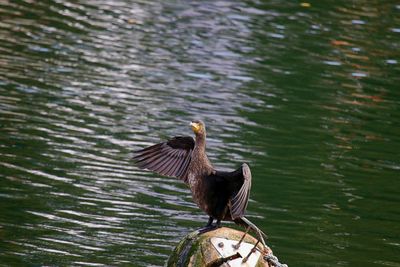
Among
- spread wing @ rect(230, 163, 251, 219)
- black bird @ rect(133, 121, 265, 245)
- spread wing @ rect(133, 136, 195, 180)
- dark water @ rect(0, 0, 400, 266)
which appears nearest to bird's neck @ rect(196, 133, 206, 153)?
black bird @ rect(133, 121, 265, 245)

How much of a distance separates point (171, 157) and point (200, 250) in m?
1.14

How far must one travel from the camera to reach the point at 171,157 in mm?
9477

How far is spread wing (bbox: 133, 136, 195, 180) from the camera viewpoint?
9406 mm

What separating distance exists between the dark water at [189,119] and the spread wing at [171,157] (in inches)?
67.2

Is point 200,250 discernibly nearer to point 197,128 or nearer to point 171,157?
point 197,128

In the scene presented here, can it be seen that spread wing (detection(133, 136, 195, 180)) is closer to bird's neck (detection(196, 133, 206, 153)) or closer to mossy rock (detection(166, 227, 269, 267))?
bird's neck (detection(196, 133, 206, 153))

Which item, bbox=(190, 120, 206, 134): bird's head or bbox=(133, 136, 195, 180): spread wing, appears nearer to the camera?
bbox=(190, 120, 206, 134): bird's head

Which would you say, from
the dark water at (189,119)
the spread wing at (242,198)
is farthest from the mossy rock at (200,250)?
the dark water at (189,119)

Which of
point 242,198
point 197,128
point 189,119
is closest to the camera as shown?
point 242,198

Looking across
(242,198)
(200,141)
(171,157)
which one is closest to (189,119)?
(171,157)

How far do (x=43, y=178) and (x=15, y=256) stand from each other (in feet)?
8.05

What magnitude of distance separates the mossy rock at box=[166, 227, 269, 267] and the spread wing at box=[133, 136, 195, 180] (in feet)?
2.66

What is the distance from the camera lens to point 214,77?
18.9 metres

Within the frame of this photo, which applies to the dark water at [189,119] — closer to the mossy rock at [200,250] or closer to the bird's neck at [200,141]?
the mossy rock at [200,250]
